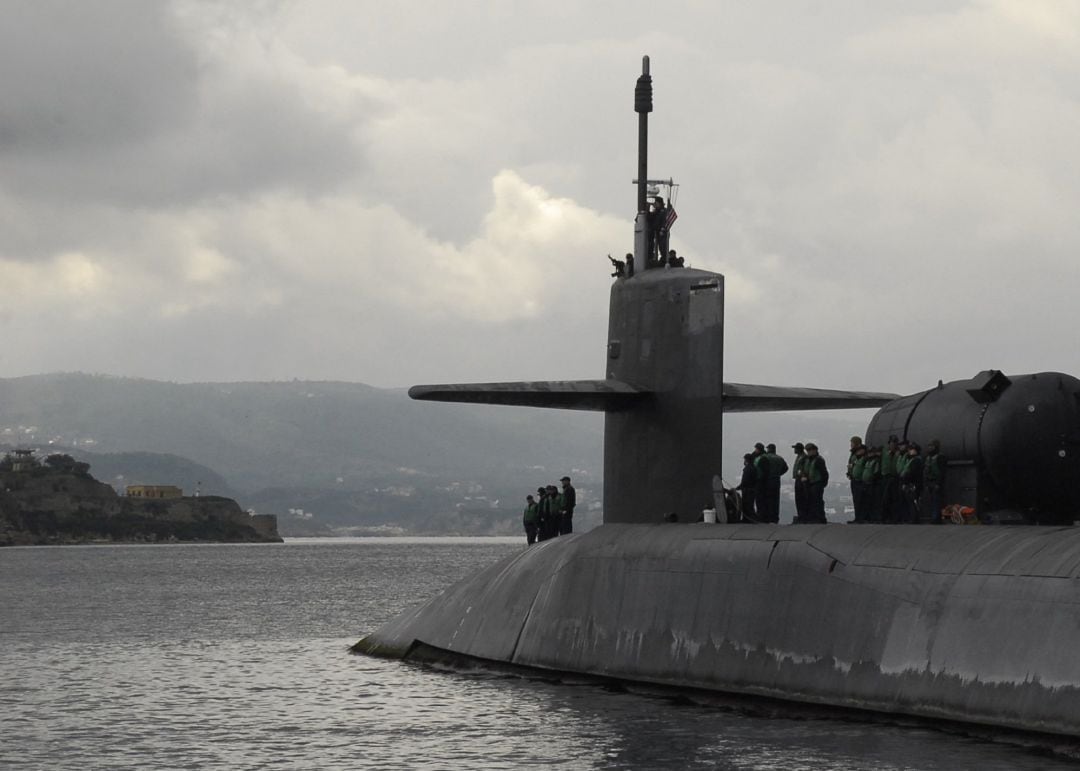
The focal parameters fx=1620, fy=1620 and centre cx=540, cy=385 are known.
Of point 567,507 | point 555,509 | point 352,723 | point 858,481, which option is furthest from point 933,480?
point 555,509

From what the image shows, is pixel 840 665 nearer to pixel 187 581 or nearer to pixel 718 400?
pixel 718 400

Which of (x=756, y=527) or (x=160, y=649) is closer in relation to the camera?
(x=756, y=527)

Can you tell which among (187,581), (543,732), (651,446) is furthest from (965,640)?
(187,581)

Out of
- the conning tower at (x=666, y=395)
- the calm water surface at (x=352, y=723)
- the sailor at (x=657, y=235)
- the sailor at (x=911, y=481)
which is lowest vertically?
the calm water surface at (x=352, y=723)

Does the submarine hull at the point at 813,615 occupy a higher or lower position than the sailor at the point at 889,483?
lower

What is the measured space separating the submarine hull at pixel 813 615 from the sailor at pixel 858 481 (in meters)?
2.58

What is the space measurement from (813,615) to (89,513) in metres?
168

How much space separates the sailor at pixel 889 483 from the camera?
21.3 metres

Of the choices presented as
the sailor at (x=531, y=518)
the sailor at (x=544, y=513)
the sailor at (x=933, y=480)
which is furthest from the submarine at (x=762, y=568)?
the sailor at (x=531, y=518)

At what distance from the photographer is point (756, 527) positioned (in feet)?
65.1

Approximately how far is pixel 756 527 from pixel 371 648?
32.5 feet

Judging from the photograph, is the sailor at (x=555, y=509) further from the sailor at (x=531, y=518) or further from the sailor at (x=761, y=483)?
the sailor at (x=761, y=483)

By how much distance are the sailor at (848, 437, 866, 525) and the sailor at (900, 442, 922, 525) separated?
2.79 feet

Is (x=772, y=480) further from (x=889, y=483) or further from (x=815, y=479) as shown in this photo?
(x=889, y=483)
